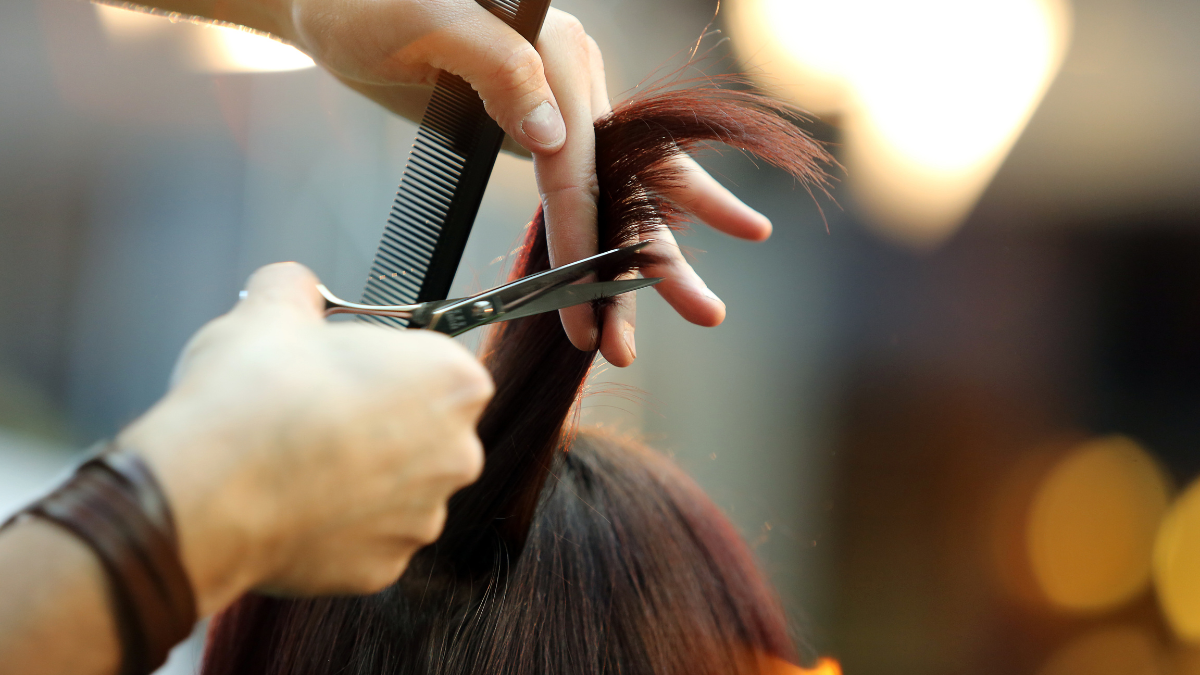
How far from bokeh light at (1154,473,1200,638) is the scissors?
1770 millimetres

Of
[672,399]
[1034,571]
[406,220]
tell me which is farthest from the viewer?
[672,399]

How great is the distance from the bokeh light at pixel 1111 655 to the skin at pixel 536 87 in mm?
1637

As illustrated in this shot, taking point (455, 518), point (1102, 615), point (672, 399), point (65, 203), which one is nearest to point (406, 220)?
point (455, 518)

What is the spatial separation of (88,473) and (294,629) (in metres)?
0.42

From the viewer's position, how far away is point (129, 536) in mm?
287

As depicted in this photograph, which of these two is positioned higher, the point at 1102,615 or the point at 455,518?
the point at 455,518

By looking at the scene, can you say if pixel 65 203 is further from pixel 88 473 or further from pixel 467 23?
pixel 88 473

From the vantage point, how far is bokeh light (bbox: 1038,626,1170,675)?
162 cm

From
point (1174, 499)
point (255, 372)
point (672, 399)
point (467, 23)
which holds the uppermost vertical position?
point (467, 23)

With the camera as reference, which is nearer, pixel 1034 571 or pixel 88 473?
pixel 88 473

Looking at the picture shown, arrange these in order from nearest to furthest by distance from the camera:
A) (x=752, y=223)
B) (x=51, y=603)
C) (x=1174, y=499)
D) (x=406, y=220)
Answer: (x=51, y=603)
(x=406, y=220)
(x=752, y=223)
(x=1174, y=499)

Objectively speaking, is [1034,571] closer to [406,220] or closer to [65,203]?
[406,220]

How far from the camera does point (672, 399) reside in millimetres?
1984

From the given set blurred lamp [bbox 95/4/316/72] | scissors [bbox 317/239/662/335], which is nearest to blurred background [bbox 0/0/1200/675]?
blurred lamp [bbox 95/4/316/72]
